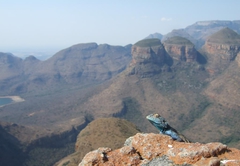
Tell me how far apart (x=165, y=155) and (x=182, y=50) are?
438ft

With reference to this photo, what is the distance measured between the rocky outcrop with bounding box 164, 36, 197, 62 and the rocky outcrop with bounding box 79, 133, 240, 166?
131376mm

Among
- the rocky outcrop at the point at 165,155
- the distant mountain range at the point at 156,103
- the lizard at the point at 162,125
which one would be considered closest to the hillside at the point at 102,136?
the distant mountain range at the point at 156,103

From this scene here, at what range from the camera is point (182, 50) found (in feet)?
463

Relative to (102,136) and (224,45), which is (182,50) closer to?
(224,45)

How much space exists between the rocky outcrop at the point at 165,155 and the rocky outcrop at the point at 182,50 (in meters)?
131

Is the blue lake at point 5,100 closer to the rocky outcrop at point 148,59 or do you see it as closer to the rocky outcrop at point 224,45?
the rocky outcrop at point 148,59

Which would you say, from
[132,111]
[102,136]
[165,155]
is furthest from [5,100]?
[165,155]

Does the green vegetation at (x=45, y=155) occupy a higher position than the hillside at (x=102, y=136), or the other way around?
the hillside at (x=102, y=136)

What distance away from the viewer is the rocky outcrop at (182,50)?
13975 cm

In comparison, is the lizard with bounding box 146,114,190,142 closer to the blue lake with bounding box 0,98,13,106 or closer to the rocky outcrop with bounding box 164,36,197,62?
the rocky outcrop with bounding box 164,36,197,62

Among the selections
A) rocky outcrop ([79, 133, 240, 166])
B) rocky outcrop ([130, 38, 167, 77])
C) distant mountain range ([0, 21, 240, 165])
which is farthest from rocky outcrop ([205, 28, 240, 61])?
rocky outcrop ([79, 133, 240, 166])

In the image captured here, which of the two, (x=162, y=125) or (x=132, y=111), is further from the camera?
(x=132, y=111)

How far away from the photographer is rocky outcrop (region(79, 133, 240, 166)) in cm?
1168

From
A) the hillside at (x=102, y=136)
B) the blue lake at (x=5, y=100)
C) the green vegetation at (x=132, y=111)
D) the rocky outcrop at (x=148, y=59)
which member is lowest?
the blue lake at (x=5, y=100)
